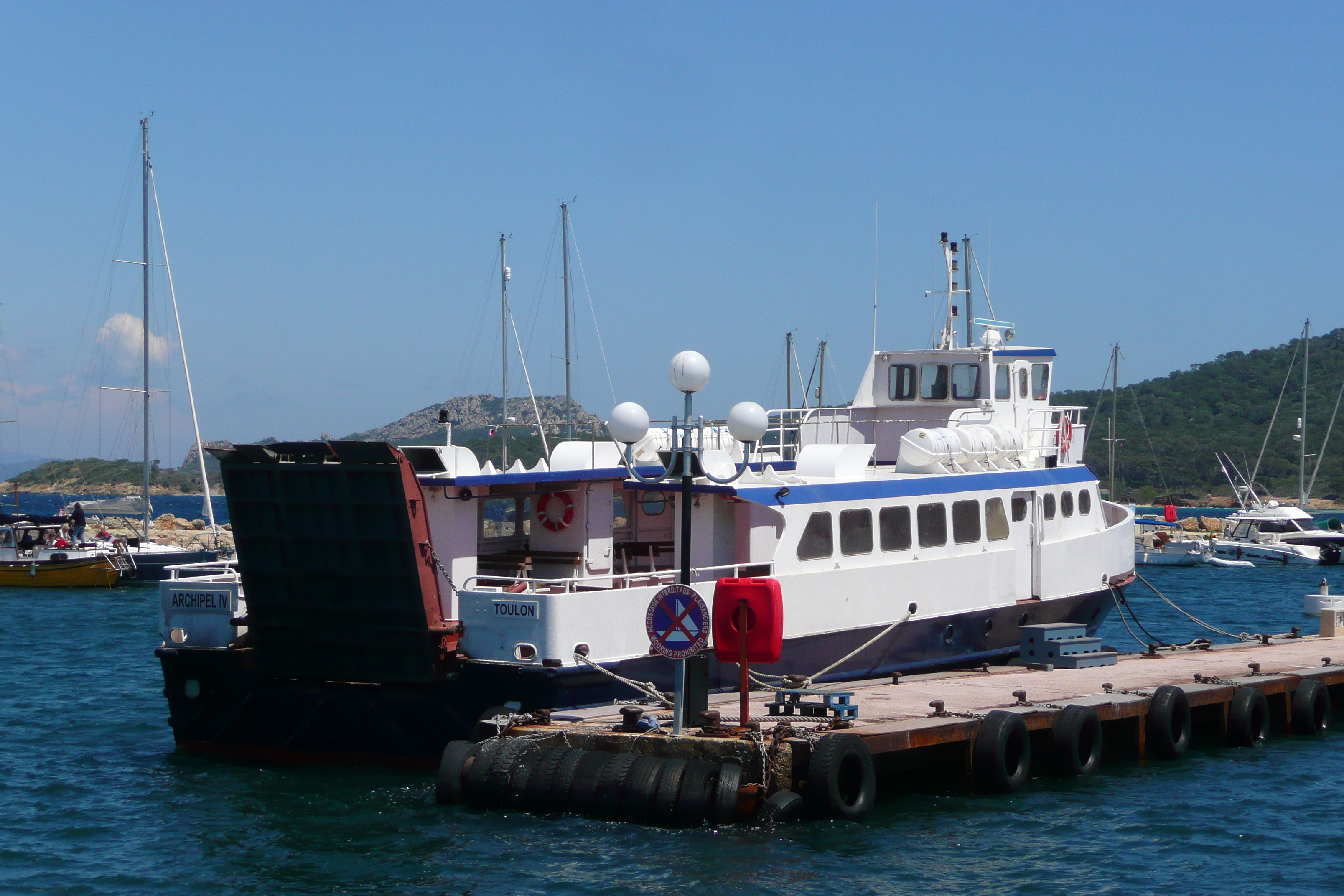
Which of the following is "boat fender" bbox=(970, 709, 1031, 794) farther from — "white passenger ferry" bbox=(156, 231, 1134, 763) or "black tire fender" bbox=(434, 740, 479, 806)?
"black tire fender" bbox=(434, 740, 479, 806)

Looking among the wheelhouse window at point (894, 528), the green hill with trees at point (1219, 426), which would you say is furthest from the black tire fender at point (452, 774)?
the green hill with trees at point (1219, 426)

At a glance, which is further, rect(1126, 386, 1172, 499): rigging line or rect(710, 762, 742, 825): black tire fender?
rect(1126, 386, 1172, 499): rigging line

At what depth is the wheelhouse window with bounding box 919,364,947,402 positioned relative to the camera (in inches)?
999

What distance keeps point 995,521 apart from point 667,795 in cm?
1053

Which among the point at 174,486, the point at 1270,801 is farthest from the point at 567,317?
the point at 174,486

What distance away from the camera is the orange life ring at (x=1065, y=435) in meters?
25.7

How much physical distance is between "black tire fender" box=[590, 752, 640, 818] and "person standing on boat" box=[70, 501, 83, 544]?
39849 mm

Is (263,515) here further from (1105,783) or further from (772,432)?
(772,432)

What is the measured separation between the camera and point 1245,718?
18.9 meters

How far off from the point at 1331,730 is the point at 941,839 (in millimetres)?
9658

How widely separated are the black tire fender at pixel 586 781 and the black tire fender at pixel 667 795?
0.63 metres

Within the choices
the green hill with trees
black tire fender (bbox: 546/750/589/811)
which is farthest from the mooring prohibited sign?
the green hill with trees

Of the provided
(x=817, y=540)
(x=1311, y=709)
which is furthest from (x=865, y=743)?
(x=1311, y=709)

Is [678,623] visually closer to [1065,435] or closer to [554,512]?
[554,512]
